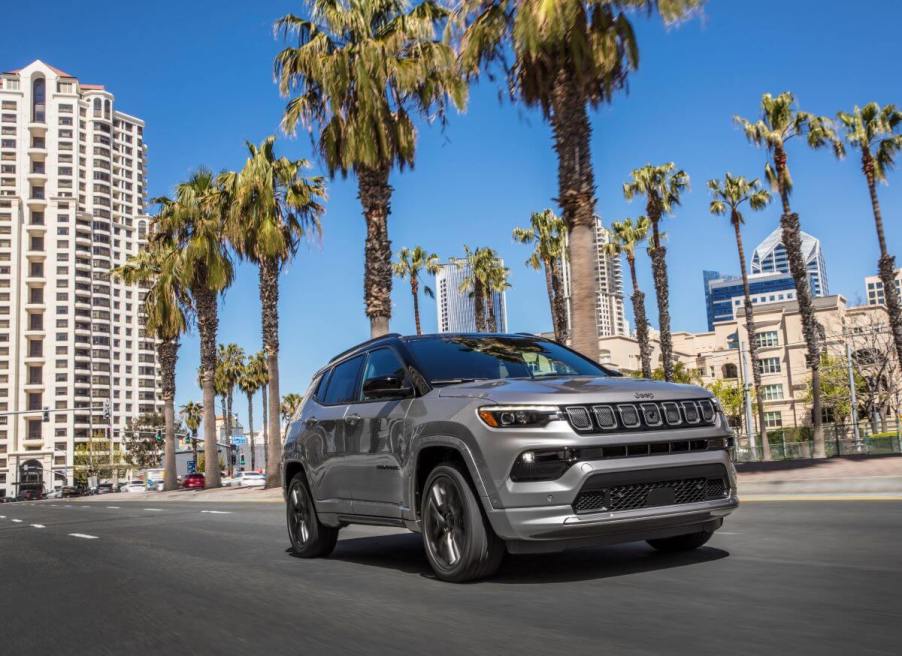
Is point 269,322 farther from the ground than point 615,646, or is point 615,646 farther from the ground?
point 269,322

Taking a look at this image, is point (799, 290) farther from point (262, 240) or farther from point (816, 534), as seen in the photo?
point (816, 534)

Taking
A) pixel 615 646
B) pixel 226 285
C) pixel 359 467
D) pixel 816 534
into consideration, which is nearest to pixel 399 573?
pixel 359 467

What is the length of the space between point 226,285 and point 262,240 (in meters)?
7.14

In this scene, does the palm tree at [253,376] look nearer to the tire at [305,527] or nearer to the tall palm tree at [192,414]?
the tall palm tree at [192,414]

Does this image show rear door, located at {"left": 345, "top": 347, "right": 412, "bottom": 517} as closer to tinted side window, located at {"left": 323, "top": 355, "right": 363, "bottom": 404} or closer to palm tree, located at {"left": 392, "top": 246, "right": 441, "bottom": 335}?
tinted side window, located at {"left": 323, "top": 355, "right": 363, "bottom": 404}

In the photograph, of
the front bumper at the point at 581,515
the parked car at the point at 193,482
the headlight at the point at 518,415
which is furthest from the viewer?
the parked car at the point at 193,482

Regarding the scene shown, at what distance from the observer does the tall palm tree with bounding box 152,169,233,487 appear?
3991 centimetres

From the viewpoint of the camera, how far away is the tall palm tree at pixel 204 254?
131ft

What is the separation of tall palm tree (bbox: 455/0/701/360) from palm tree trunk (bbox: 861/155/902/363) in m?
21.1

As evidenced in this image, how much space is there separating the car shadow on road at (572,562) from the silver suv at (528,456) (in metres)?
0.20

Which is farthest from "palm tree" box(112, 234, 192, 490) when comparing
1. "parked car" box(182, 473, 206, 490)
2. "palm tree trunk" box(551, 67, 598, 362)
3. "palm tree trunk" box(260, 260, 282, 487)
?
"palm tree trunk" box(551, 67, 598, 362)

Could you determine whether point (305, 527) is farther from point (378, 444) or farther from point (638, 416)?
point (638, 416)

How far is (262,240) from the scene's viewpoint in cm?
3428

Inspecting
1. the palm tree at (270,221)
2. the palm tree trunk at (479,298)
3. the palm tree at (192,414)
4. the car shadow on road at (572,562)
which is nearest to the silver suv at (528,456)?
the car shadow on road at (572,562)
